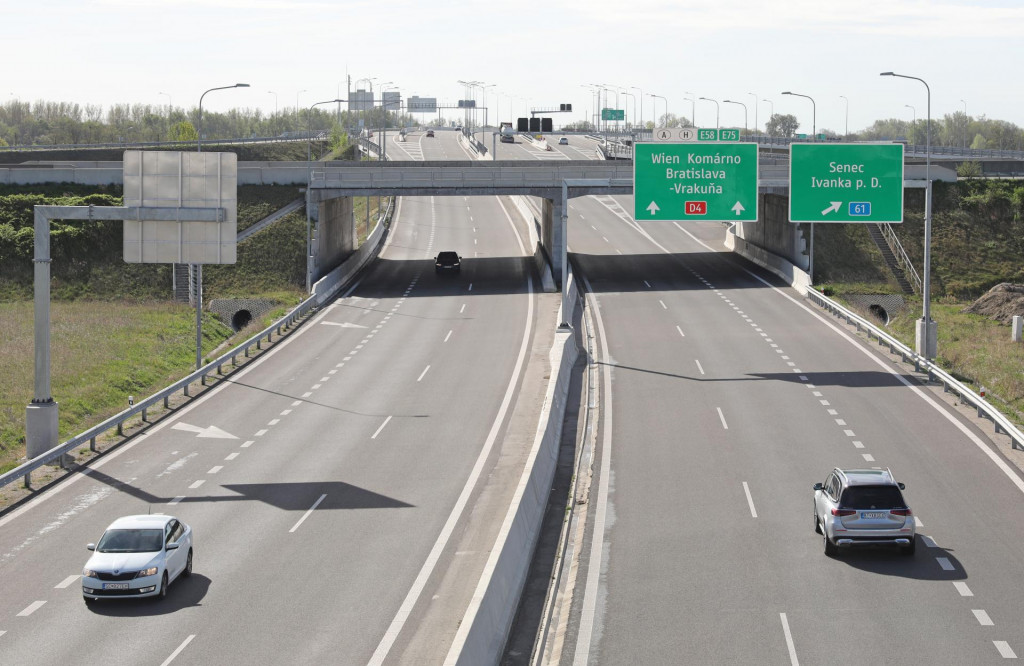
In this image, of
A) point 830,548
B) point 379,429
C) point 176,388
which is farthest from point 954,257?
point 830,548

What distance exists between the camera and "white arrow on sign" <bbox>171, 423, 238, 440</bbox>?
34000 mm

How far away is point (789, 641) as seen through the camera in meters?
18.6

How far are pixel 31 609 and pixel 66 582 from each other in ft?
4.95

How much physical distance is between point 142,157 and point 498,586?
18.9 m

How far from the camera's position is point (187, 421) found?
1415 inches

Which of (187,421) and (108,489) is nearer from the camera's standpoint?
(108,489)

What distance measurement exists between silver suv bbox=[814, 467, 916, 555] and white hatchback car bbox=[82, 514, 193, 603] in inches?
489

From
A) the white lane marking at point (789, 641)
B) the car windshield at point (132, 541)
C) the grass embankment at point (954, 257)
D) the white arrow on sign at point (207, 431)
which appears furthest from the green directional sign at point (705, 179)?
the car windshield at point (132, 541)

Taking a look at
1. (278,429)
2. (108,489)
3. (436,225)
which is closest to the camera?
(108,489)

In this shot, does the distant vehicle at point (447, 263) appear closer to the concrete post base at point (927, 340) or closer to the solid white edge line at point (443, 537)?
the solid white edge line at point (443, 537)

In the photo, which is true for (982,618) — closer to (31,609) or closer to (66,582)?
(31,609)

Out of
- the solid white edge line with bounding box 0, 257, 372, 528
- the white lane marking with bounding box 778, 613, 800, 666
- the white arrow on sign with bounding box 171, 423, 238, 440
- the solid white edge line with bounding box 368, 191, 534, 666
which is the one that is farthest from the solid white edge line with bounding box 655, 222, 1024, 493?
the solid white edge line with bounding box 0, 257, 372, 528

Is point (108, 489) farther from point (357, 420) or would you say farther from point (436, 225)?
point (436, 225)

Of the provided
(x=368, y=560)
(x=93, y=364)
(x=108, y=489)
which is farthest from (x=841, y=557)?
(x=93, y=364)
